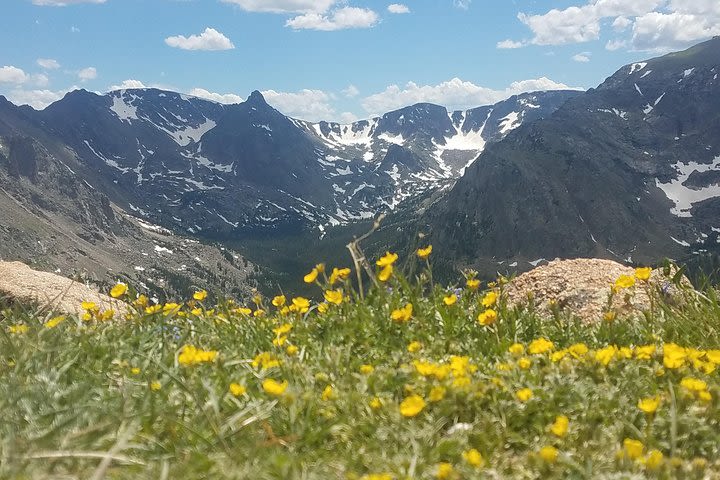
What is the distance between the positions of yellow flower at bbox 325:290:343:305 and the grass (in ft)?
1.14

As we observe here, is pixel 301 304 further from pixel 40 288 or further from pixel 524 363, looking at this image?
pixel 40 288

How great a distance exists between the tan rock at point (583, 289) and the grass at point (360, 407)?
192 centimetres

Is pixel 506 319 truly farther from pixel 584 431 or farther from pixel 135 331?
pixel 135 331

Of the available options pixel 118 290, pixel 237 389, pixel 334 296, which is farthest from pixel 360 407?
pixel 118 290

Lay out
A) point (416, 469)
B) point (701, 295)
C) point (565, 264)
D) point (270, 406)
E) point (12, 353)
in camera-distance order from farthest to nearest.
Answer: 1. point (565, 264)
2. point (701, 295)
3. point (12, 353)
4. point (270, 406)
5. point (416, 469)

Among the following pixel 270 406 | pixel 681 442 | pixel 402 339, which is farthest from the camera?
pixel 402 339

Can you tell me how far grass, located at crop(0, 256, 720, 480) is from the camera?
3.12 m

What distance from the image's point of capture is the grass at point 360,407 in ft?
10.2

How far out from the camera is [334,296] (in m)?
5.89

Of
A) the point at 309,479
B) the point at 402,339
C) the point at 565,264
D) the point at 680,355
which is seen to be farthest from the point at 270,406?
the point at 565,264

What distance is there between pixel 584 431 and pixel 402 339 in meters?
2.04

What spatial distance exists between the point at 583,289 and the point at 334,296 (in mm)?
4689

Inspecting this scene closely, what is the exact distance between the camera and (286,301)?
22.0 ft

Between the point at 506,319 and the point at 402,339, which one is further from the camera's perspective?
the point at 506,319
